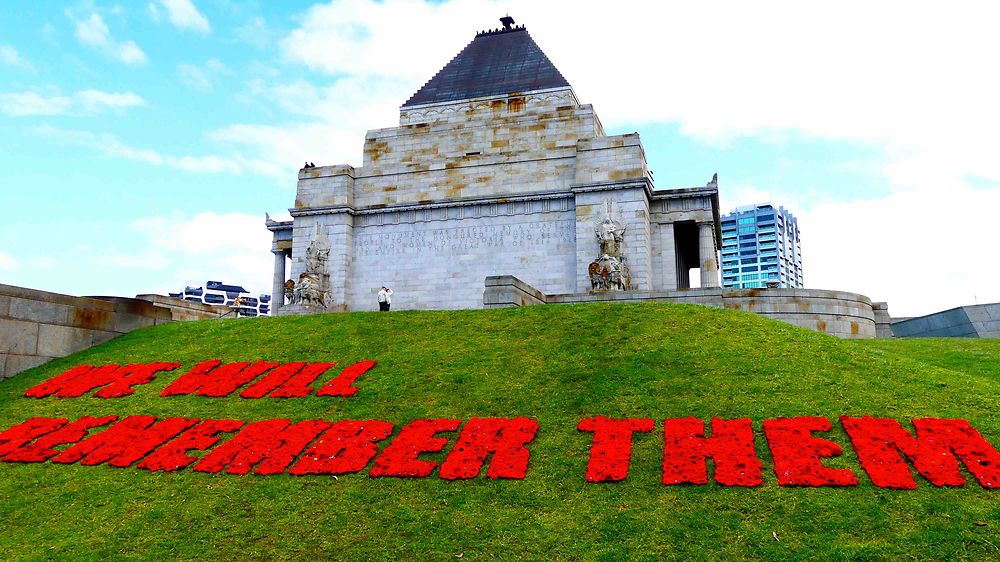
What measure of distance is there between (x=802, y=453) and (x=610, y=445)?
9.42ft

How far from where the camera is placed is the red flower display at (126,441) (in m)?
13.2

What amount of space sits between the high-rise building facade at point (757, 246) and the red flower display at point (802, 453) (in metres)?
155

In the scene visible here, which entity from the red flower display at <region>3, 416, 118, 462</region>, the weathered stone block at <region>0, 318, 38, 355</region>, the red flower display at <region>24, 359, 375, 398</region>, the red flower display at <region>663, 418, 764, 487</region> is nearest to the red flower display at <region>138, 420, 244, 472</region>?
the red flower display at <region>24, 359, 375, 398</region>

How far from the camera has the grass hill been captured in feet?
30.8

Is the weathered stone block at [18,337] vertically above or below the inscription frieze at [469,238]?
below

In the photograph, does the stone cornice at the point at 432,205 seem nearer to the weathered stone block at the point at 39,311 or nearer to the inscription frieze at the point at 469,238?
the inscription frieze at the point at 469,238

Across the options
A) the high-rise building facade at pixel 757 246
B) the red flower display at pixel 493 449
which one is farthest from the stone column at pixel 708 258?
the high-rise building facade at pixel 757 246

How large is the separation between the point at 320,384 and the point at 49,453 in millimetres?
5122

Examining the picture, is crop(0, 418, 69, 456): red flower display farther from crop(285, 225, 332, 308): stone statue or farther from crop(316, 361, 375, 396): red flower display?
crop(285, 225, 332, 308): stone statue

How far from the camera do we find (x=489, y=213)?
119 ft

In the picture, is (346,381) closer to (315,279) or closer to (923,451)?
(923,451)

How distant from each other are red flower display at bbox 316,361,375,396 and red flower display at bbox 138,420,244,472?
1890 millimetres

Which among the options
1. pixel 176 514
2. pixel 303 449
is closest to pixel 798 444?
pixel 303 449

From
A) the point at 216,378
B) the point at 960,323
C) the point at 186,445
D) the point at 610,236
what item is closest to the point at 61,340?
the point at 216,378
